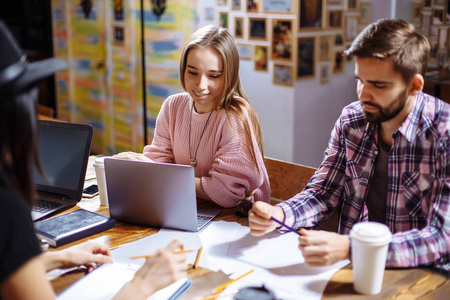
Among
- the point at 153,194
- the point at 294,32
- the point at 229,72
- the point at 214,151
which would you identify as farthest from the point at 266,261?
the point at 294,32

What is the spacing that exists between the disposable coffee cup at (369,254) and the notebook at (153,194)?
0.51 meters

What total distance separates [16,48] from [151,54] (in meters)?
3.63

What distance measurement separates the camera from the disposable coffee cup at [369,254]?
120cm

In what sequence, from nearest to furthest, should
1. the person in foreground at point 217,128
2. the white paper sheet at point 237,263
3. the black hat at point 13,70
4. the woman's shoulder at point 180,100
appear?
the black hat at point 13,70 < the white paper sheet at point 237,263 < the person in foreground at point 217,128 < the woman's shoulder at point 180,100

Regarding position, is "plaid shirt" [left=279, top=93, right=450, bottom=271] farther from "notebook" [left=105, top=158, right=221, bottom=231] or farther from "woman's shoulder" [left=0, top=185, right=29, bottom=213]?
"woman's shoulder" [left=0, top=185, right=29, bottom=213]

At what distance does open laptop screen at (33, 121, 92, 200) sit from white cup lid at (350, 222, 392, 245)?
958 millimetres

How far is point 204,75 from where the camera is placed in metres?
1.92

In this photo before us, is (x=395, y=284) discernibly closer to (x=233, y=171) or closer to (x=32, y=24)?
(x=233, y=171)

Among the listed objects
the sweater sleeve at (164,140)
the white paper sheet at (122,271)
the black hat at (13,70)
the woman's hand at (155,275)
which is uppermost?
the black hat at (13,70)

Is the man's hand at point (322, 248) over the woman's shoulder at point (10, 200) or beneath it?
beneath

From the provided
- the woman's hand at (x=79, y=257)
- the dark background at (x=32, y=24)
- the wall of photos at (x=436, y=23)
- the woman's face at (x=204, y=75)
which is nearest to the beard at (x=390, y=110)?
the woman's face at (x=204, y=75)

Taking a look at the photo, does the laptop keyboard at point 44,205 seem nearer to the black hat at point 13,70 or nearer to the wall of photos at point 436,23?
the black hat at point 13,70

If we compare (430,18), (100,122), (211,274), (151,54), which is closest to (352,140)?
(211,274)

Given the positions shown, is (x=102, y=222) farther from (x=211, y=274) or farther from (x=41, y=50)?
(x=41, y=50)
